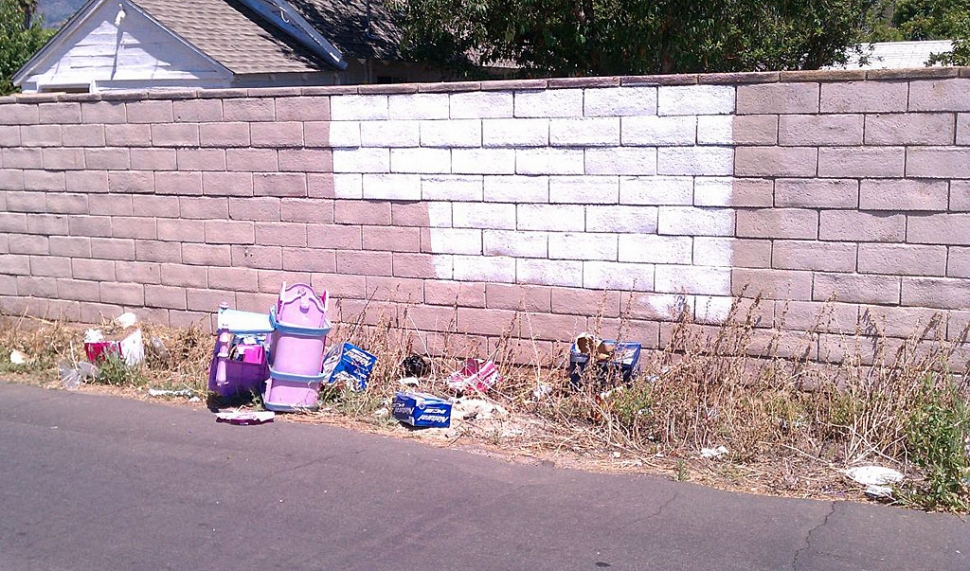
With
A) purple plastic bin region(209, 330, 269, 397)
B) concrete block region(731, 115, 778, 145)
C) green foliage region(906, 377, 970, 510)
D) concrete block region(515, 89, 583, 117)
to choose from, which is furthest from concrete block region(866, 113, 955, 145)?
purple plastic bin region(209, 330, 269, 397)

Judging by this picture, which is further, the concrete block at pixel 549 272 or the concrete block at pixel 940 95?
the concrete block at pixel 549 272

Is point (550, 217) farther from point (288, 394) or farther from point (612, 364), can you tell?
point (288, 394)

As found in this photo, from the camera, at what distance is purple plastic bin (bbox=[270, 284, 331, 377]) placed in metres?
6.97

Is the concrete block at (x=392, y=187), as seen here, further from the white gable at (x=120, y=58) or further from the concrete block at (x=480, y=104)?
the white gable at (x=120, y=58)

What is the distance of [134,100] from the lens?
848 centimetres

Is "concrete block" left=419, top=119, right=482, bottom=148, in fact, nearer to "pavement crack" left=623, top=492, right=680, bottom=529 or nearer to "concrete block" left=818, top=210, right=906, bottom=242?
"concrete block" left=818, top=210, right=906, bottom=242

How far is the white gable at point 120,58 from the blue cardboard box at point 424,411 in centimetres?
648

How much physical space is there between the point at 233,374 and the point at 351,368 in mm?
857

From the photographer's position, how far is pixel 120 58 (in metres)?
12.7

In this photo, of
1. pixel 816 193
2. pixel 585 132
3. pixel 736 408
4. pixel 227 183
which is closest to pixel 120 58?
pixel 227 183

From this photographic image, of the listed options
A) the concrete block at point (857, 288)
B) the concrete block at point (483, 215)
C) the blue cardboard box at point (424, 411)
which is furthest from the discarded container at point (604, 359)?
the concrete block at point (857, 288)

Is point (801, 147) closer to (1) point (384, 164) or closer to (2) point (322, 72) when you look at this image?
(1) point (384, 164)

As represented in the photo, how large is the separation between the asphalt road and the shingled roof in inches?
261

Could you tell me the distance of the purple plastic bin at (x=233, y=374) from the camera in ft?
23.3
